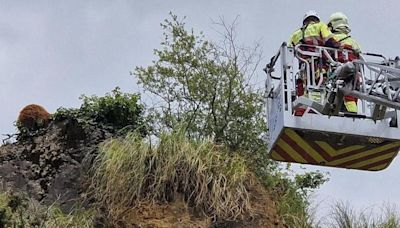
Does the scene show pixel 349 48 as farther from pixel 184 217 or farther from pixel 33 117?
pixel 33 117

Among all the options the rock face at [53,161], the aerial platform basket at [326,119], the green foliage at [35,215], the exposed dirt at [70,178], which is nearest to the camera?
the aerial platform basket at [326,119]

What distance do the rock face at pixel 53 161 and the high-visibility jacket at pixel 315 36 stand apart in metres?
4.02

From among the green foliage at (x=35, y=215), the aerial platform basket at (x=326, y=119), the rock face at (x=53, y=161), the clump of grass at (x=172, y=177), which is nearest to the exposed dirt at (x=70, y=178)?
the rock face at (x=53, y=161)

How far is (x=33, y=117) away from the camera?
1520 centimetres

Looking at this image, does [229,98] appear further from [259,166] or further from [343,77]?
[343,77]

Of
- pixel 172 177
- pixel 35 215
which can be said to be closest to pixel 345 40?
pixel 172 177

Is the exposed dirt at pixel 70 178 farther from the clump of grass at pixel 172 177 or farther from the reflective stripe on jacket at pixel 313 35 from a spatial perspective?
the reflective stripe on jacket at pixel 313 35

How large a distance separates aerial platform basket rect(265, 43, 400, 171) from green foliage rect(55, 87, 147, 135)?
153 inches

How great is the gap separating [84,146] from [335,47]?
501 centimetres

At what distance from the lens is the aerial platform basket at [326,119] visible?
10.1 m

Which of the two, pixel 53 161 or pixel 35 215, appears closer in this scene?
pixel 35 215

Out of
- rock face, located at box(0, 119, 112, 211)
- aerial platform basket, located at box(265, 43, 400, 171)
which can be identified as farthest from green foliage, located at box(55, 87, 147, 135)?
aerial platform basket, located at box(265, 43, 400, 171)

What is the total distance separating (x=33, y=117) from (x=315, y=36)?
605cm

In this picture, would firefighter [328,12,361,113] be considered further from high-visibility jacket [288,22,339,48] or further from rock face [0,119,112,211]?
rock face [0,119,112,211]
